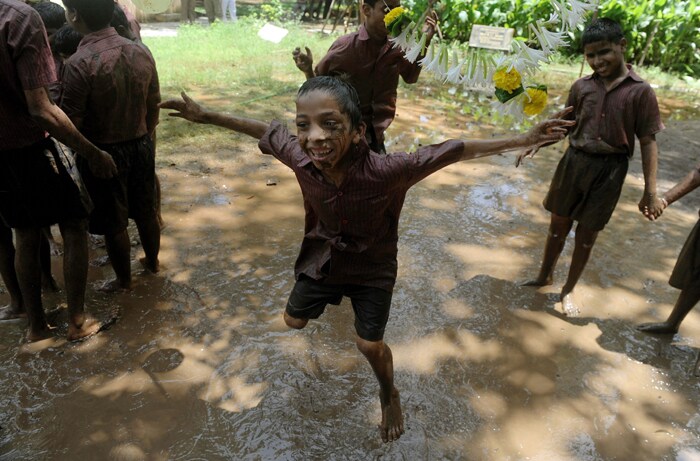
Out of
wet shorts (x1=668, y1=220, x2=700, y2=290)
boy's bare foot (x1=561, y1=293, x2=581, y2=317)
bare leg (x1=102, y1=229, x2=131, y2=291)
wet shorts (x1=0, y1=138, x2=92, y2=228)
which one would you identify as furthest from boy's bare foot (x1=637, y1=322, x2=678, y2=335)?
wet shorts (x1=0, y1=138, x2=92, y2=228)

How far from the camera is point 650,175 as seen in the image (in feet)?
10.1

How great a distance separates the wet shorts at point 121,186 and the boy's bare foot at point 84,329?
1.87ft

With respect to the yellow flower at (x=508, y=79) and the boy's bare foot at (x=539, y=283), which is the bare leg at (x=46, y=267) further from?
the boy's bare foot at (x=539, y=283)

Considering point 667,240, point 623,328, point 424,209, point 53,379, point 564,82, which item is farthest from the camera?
point 564,82

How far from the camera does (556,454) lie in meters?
2.52

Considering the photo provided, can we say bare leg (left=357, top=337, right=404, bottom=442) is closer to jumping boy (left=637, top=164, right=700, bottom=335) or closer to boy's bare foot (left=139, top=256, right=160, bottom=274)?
jumping boy (left=637, top=164, right=700, bottom=335)

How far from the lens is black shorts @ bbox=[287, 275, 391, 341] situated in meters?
2.37

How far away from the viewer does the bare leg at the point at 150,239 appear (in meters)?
3.59

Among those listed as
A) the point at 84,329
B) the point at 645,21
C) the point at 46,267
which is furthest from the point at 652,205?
the point at 645,21

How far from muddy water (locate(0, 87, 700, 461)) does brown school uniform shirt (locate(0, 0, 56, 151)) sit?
1.29m

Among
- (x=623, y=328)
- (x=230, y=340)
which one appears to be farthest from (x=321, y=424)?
(x=623, y=328)

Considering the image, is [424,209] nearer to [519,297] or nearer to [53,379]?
[519,297]

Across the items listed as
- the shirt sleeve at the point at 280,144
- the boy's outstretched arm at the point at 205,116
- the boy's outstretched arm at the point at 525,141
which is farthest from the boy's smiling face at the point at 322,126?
the boy's outstretched arm at the point at 525,141

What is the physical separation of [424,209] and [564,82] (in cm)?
718
